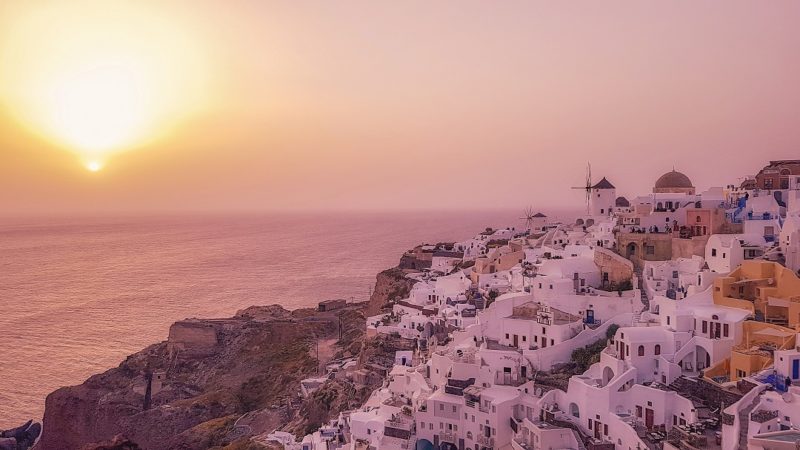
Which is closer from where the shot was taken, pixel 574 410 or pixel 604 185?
pixel 574 410

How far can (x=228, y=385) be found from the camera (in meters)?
42.2

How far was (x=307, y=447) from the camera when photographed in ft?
87.9

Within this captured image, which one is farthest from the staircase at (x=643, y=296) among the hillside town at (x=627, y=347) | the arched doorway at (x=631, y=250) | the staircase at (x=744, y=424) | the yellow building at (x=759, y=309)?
the staircase at (x=744, y=424)

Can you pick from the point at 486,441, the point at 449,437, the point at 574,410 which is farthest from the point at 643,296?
the point at 449,437

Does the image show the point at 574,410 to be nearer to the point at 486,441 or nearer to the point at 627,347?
the point at 627,347

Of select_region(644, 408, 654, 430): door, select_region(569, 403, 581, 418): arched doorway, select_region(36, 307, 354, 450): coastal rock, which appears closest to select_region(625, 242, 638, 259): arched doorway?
select_region(569, 403, 581, 418): arched doorway

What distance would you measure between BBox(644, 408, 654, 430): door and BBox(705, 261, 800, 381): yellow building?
2877 millimetres

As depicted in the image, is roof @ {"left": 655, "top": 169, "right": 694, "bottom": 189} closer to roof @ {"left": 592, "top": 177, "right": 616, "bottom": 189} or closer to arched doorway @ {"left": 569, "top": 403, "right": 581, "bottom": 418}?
roof @ {"left": 592, "top": 177, "right": 616, "bottom": 189}

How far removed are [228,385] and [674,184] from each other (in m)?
35.0

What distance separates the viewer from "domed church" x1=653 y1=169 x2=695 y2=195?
37.8m

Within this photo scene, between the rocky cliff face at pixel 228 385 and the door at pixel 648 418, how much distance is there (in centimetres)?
1525

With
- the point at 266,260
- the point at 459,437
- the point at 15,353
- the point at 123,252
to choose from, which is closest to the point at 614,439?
the point at 459,437

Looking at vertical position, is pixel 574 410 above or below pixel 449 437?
above

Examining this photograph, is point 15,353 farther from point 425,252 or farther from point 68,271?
point 68,271
